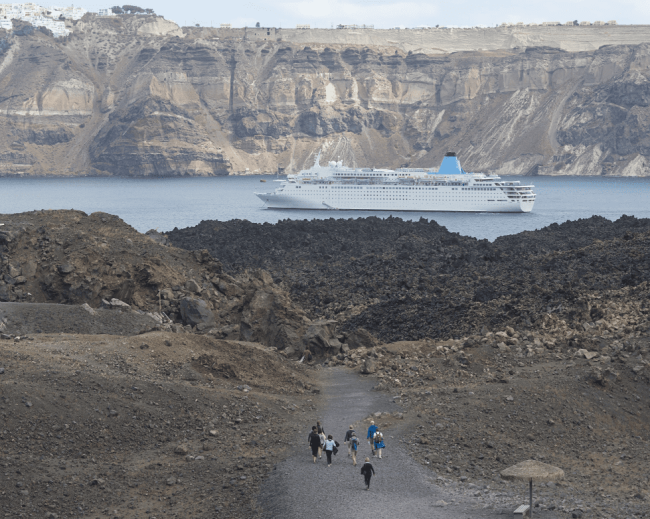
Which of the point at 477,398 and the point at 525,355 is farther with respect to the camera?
the point at 525,355

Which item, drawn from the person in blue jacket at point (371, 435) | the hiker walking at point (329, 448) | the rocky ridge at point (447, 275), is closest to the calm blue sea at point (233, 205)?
the rocky ridge at point (447, 275)

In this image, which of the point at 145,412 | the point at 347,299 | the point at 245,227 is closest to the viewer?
the point at 145,412

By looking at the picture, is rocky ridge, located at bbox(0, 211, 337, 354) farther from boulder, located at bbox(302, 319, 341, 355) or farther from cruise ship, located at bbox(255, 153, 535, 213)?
cruise ship, located at bbox(255, 153, 535, 213)

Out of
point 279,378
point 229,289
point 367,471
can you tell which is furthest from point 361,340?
point 367,471

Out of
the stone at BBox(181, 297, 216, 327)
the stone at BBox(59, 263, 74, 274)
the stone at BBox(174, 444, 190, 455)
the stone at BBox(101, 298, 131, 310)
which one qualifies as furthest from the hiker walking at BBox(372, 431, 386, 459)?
the stone at BBox(59, 263, 74, 274)

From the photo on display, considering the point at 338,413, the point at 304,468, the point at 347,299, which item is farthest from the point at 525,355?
the point at 347,299

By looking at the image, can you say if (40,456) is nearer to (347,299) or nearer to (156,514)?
(156,514)
